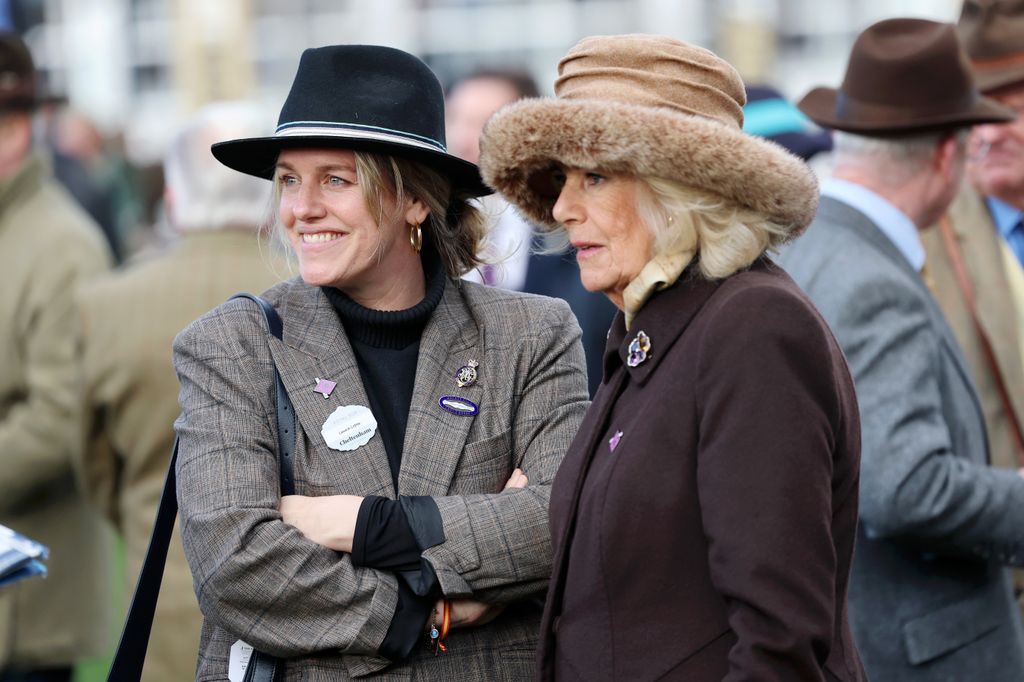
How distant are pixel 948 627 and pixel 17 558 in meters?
2.38

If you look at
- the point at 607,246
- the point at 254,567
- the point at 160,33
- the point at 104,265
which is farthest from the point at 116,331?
the point at 160,33

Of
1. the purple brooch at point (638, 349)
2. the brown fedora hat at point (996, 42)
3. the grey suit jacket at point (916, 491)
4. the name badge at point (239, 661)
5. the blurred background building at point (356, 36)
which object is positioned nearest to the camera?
the purple brooch at point (638, 349)

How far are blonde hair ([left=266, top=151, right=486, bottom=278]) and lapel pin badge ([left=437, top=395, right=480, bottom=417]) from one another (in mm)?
412

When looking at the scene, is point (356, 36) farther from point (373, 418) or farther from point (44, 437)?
point (373, 418)

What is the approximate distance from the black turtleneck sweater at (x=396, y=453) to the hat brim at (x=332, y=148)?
20 centimetres

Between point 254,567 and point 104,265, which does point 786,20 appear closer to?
point 104,265

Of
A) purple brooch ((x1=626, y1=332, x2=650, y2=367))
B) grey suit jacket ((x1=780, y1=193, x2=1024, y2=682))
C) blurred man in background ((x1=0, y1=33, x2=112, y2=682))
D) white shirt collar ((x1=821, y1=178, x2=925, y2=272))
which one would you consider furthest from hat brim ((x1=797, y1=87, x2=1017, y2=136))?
blurred man in background ((x1=0, y1=33, x2=112, y2=682))

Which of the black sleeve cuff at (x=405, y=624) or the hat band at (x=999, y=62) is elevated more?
the hat band at (x=999, y=62)

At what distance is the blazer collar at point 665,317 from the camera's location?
2627 mm

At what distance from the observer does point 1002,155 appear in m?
5.18

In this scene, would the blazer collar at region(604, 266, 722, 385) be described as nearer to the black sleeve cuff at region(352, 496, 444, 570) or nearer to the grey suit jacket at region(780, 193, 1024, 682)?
the black sleeve cuff at region(352, 496, 444, 570)

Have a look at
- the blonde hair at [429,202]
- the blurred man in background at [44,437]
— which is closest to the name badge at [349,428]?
the blonde hair at [429,202]

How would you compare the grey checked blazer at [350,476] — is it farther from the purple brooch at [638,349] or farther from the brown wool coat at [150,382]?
the brown wool coat at [150,382]

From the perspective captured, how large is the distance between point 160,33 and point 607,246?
117 feet
